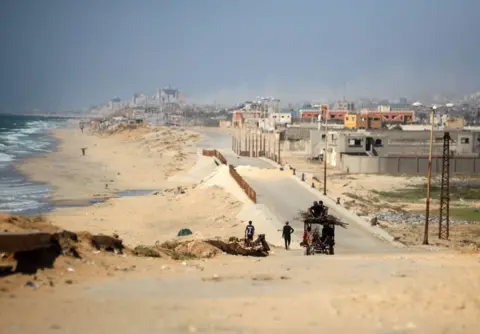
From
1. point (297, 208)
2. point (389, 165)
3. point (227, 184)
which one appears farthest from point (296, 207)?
point (389, 165)

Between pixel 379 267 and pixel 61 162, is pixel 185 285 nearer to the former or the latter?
pixel 379 267

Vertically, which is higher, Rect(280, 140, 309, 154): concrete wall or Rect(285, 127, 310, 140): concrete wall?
Rect(285, 127, 310, 140): concrete wall

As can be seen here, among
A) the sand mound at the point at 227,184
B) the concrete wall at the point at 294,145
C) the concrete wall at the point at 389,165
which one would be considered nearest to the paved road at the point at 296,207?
the sand mound at the point at 227,184

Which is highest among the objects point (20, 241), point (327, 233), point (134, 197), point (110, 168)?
A: point (20, 241)

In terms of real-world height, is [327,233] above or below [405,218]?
above

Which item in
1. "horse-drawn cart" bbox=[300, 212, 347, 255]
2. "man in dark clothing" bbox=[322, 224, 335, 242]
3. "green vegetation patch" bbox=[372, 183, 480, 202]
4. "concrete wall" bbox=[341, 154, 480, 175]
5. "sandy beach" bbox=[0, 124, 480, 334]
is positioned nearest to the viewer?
"sandy beach" bbox=[0, 124, 480, 334]

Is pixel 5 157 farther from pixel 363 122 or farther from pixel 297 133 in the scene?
pixel 363 122

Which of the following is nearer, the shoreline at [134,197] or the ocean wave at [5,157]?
the shoreline at [134,197]

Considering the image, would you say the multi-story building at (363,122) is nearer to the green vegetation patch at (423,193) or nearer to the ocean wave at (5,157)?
the ocean wave at (5,157)

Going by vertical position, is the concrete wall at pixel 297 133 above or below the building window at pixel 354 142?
below

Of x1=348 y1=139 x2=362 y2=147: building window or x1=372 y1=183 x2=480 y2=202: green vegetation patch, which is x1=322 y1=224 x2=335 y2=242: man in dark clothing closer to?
x1=372 y1=183 x2=480 y2=202: green vegetation patch

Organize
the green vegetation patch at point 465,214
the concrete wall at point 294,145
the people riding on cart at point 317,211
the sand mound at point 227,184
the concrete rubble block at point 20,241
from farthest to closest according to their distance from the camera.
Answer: the concrete wall at point 294,145, the sand mound at point 227,184, the green vegetation patch at point 465,214, the people riding on cart at point 317,211, the concrete rubble block at point 20,241

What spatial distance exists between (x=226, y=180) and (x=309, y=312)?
126 feet

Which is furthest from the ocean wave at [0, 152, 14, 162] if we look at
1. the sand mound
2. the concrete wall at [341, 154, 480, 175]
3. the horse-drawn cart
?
the horse-drawn cart
